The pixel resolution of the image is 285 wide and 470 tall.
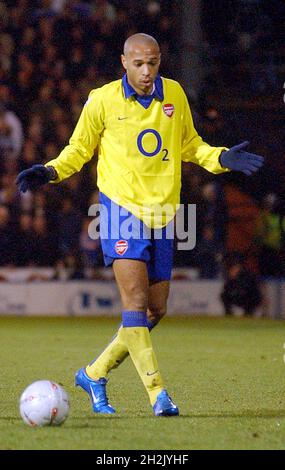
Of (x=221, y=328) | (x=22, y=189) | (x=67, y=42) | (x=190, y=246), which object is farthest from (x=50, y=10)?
(x=22, y=189)

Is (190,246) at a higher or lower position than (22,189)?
lower

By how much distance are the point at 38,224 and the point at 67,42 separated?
123 inches

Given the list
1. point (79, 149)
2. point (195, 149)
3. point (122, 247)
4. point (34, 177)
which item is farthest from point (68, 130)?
point (122, 247)

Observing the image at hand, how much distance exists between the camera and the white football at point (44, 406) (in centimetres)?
596

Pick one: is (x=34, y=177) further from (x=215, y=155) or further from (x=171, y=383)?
(x=171, y=383)

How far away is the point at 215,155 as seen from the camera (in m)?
6.87

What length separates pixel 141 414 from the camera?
663 cm

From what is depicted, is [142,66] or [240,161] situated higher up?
[142,66]

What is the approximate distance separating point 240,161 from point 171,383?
2.35 meters

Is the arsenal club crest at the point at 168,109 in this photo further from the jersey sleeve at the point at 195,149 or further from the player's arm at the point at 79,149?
the player's arm at the point at 79,149

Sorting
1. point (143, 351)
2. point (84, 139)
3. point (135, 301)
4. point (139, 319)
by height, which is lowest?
point (143, 351)

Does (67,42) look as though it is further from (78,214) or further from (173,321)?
(173,321)

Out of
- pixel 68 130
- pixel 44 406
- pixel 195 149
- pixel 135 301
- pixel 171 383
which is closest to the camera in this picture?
pixel 44 406

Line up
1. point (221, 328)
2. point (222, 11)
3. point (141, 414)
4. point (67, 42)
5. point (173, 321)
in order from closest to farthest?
point (141, 414)
point (221, 328)
point (173, 321)
point (222, 11)
point (67, 42)
